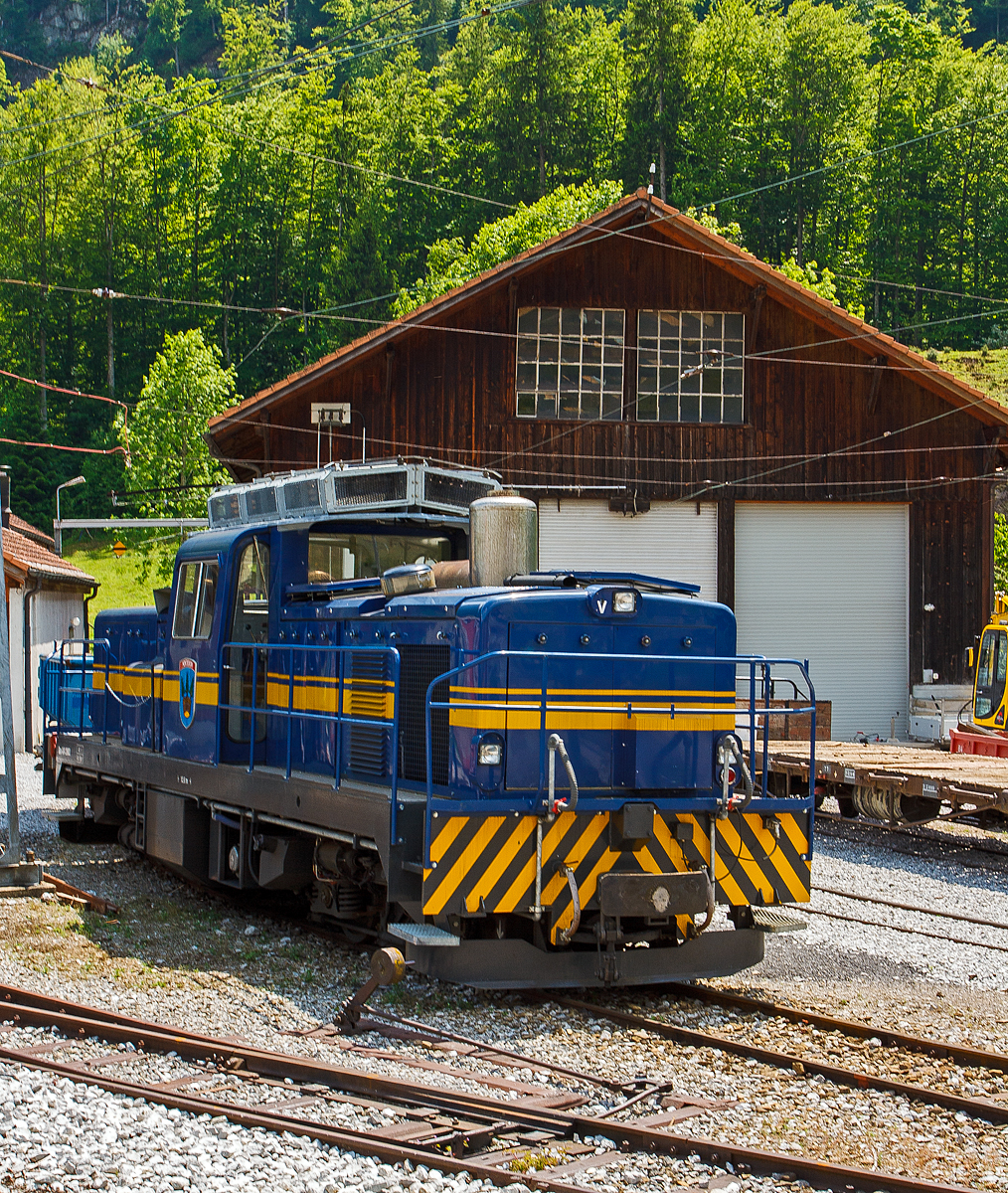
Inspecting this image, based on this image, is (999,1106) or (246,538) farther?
(246,538)

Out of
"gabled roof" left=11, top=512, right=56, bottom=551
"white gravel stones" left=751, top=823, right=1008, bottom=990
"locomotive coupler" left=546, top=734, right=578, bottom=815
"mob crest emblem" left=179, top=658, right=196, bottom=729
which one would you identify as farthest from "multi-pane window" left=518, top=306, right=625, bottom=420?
"locomotive coupler" left=546, top=734, right=578, bottom=815

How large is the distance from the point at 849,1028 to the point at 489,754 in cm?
250

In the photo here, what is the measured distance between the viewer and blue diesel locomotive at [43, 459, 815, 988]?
6.89 metres

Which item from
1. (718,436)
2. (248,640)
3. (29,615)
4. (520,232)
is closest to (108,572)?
(520,232)

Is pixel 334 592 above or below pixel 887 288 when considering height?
below

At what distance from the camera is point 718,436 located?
24.4m

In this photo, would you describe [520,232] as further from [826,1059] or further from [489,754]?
[826,1059]

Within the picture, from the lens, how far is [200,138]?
61.3 metres

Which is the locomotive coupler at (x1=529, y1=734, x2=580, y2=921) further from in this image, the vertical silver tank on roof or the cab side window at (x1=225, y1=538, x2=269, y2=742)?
the cab side window at (x1=225, y1=538, x2=269, y2=742)

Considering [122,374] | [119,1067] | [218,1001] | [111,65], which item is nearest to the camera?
[119,1067]

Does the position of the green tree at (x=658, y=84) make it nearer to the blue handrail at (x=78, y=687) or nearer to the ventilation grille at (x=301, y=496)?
the blue handrail at (x=78, y=687)

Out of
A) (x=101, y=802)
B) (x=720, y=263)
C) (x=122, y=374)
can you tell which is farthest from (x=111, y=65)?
(x=101, y=802)

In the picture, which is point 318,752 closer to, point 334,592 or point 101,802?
point 334,592

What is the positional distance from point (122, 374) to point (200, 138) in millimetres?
13506
